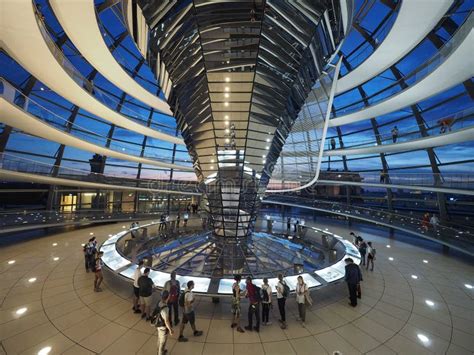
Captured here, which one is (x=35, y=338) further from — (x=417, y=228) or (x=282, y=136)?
(x=417, y=228)

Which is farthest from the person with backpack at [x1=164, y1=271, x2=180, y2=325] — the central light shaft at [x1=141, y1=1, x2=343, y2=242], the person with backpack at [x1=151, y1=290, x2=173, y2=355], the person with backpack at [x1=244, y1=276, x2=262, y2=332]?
the central light shaft at [x1=141, y1=1, x2=343, y2=242]

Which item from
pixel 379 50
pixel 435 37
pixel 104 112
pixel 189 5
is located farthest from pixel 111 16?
pixel 435 37

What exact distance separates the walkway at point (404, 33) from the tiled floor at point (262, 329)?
12674 millimetres

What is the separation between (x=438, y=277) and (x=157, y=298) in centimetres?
1271

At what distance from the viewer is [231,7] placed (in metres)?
7.47

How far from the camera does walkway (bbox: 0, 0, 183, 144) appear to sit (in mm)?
7816

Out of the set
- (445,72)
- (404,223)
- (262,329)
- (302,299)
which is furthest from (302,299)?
(404,223)

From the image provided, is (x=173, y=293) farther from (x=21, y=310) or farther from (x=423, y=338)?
(x=423, y=338)

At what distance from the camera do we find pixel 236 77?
32.3 feet

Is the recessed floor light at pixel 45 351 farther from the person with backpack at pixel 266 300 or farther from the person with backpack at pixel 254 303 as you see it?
the person with backpack at pixel 266 300

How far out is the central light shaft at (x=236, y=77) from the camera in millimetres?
7762

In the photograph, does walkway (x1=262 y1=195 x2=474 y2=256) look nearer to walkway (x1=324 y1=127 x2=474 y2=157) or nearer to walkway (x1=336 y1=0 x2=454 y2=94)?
walkway (x1=324 y1=127 x2=474 y2=157)

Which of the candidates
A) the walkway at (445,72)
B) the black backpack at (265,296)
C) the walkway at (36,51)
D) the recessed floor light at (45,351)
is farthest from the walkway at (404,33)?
the recessed floor light at (45,351)

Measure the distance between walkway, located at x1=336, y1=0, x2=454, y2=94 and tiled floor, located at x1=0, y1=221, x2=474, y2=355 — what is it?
12.7 meters
